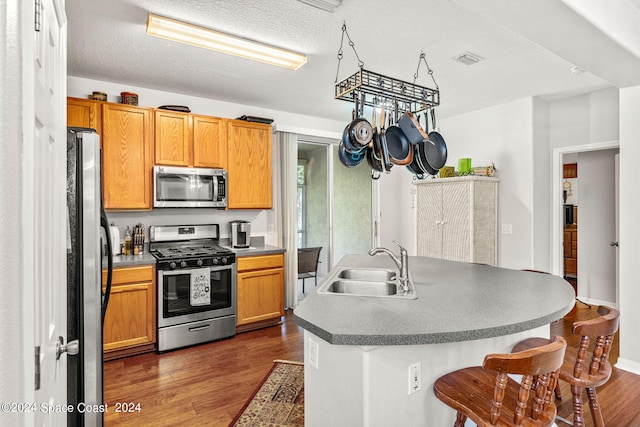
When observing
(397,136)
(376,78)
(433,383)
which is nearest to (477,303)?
(433,383)

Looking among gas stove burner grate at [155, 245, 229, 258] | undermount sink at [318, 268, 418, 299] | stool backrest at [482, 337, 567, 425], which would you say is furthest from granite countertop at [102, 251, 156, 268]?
stool backrest at [482, 337, 567, 425]

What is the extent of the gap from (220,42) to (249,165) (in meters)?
1.65

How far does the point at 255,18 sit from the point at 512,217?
12.1 feet

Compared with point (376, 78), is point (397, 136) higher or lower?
lower

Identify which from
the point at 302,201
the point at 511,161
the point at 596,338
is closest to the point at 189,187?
the point at 302,201

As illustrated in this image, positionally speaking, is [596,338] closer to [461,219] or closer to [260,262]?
[461,219]

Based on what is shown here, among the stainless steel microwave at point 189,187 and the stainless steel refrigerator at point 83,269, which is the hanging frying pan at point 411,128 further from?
the stainless steel microwave at point 189,187

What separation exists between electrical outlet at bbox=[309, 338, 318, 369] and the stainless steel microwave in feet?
8.44

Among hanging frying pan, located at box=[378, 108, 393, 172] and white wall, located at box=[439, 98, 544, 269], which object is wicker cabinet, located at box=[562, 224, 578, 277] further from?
hanging frying pan, located at box=[378, 108, 393, 172]

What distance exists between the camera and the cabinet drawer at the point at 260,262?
3832 mm

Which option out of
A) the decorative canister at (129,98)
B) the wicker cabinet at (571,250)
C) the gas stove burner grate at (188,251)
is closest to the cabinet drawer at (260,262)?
the gas stove burner grate at (188,251)

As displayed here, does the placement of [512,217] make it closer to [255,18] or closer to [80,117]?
[255,18]

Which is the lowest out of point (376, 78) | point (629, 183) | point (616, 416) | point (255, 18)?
point (616, 416)

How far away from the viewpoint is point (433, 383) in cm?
161
